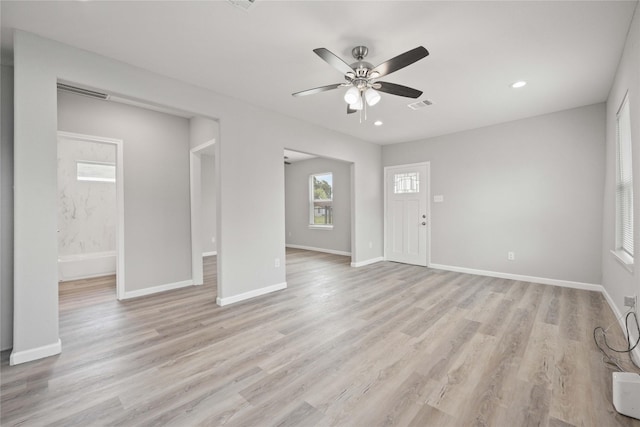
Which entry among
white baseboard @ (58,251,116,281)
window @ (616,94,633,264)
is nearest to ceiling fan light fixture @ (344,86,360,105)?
window @ (616,94,633,264)

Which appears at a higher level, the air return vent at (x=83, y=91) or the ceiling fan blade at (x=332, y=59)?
the air return vent at (x=83, y=91)

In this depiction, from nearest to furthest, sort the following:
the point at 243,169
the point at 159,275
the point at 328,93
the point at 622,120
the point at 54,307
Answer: the point at 54,307, the point at 622,120, the point at 328,93, the point at 243,169, the point at 159,275

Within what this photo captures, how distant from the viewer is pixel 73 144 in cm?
518

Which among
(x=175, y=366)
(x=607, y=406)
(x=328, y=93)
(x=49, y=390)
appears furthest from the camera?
(x=328, y=93)

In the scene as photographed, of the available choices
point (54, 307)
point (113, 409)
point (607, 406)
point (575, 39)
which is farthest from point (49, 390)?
point (575, 39)

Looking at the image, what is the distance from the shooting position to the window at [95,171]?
535 centimetres

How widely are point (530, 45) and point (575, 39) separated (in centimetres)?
33

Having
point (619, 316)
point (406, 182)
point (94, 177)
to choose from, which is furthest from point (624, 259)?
point (94, 177)

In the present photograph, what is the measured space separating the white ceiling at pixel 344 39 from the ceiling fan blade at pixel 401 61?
294mm

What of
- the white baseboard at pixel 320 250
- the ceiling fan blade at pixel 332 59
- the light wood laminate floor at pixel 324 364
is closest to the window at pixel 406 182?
the white baseboard at pixel 320 250

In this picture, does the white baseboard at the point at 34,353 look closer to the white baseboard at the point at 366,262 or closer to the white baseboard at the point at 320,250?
the white baseboard at the point at 366,262

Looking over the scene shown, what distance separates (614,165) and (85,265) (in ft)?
27.0

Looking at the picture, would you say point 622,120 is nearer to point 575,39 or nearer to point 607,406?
point 575,39

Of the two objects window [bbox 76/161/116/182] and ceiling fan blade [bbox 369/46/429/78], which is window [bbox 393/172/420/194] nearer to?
ceiling fan blade [bbox 369/46/429/78]
